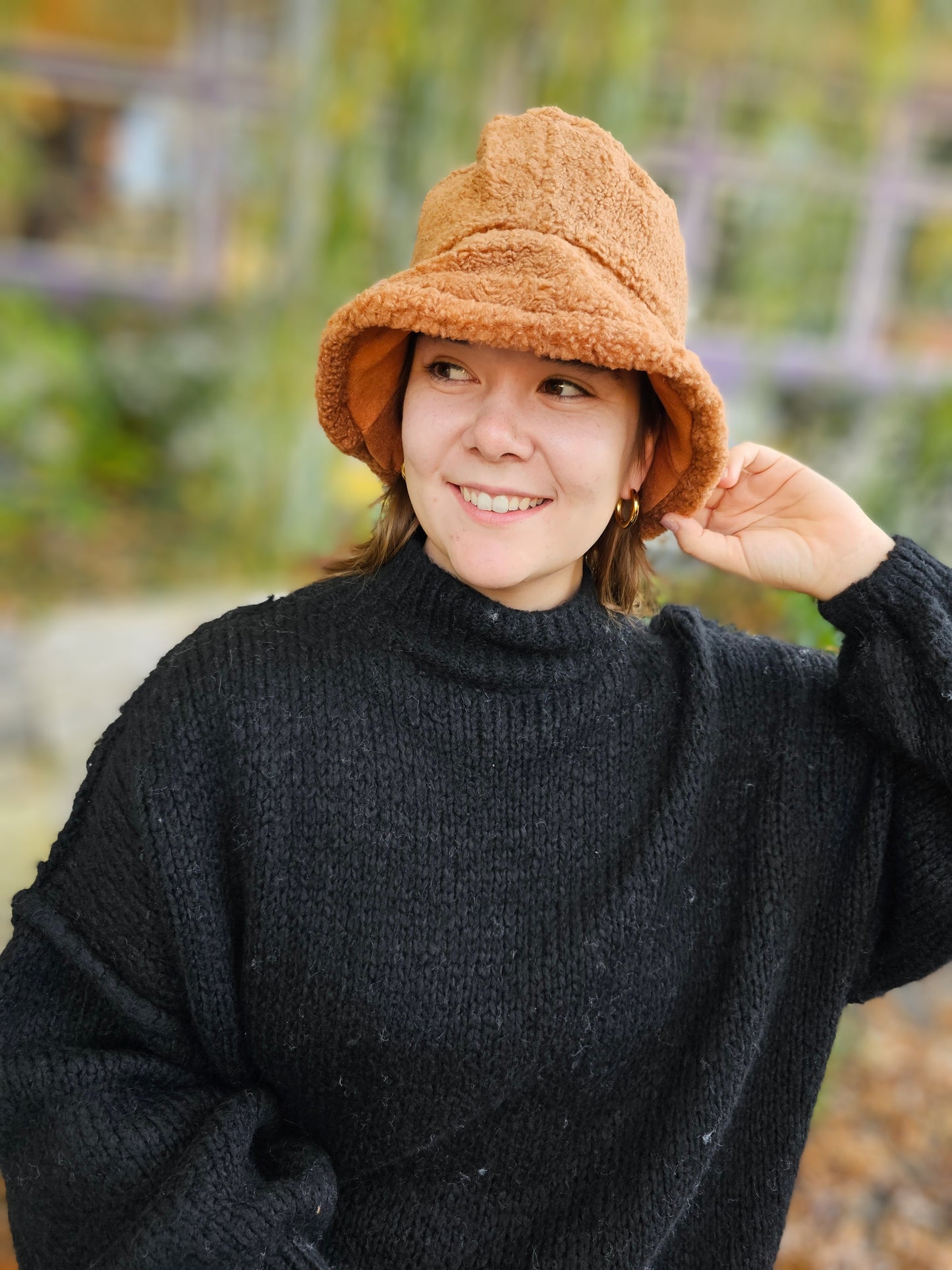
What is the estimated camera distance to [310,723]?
1426 millimetres

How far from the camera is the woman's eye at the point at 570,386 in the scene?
137cm

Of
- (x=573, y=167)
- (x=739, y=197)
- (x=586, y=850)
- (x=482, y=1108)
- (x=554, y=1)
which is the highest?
(x=554, y=1)

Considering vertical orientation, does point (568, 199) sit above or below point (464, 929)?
above

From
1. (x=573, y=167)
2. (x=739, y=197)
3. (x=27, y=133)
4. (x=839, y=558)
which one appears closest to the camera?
(x=573, y=167)

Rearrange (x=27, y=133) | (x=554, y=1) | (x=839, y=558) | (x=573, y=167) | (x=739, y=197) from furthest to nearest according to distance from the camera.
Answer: (x=27, y=133) < (x=739, y=197) < (x=554, y=1) < (x=839, y=558) < (x=573, y=167)

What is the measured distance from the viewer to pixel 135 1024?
1371mm

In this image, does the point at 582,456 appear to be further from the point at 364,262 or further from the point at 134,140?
the point at 134,140

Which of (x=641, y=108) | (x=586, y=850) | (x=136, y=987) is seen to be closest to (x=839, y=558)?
(x=586, y=850)

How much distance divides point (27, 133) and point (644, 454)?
7391mm

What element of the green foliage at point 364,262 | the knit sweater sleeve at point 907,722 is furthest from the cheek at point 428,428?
the green foliage at point 364,262

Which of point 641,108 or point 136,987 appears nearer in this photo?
point 136,987

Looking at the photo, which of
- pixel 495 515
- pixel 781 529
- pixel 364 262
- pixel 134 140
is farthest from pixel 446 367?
pixel 134 140

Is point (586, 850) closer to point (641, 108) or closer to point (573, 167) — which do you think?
point (573, 167)

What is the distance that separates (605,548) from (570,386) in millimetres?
291
